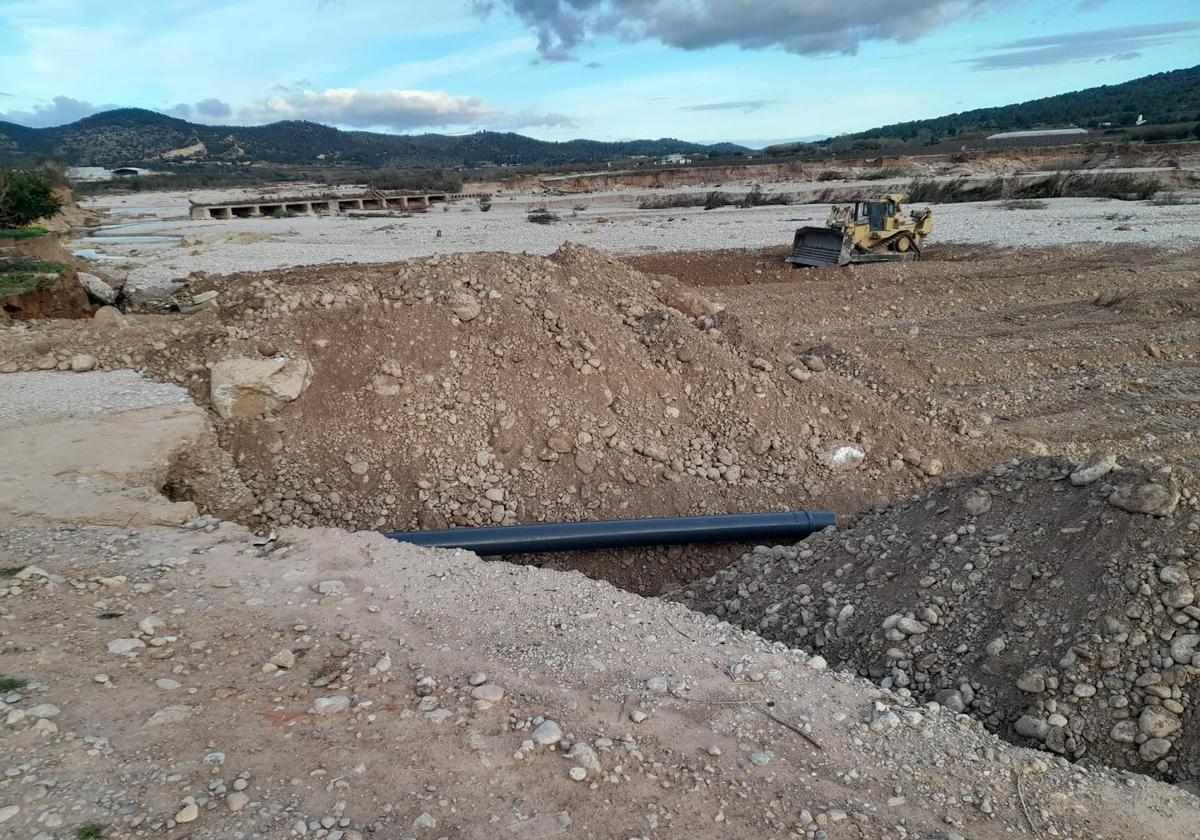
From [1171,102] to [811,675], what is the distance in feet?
406

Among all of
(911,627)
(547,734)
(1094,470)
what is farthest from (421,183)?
(547,734)

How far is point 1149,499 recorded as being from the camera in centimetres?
457

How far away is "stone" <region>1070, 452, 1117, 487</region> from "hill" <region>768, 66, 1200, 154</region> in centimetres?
7495

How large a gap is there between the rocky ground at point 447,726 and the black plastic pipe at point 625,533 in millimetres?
1629

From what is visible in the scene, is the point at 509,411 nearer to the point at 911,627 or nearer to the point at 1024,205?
the point at 911,627

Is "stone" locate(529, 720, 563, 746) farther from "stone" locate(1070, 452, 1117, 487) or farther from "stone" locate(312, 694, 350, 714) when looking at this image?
"stone" locate(1070, 452, 1117, 487)

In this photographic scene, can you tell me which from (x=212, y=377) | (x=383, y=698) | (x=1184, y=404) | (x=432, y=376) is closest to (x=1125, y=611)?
(x=383, y=698)

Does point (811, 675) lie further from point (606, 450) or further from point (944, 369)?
point (944, 369)

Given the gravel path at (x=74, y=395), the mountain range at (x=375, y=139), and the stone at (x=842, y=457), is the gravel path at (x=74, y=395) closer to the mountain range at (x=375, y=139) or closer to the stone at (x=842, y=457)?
the stone at (x=842, y=457)

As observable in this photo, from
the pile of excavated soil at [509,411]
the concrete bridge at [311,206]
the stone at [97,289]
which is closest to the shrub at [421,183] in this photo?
the concrete bridge at [311,206]

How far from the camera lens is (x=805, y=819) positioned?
10.0ft

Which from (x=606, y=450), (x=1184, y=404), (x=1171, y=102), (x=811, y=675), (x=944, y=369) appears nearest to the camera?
(x=811, y=675)

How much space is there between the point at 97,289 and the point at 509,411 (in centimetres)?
962

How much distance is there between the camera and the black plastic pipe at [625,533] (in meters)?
6.63
